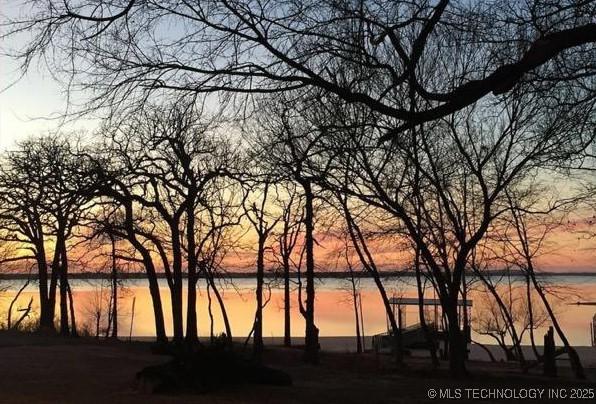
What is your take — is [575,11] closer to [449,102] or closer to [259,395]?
[449,102]

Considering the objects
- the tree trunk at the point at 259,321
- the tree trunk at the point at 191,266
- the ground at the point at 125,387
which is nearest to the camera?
the ground at the point at 125,387

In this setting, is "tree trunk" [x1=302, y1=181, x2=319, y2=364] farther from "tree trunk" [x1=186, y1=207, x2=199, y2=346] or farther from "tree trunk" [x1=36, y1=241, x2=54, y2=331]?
"tree trunk" [x1=36, y1=241, x2=54, y2=331]

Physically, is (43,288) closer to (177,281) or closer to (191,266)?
(177,281)

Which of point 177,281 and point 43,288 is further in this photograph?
point 43,288

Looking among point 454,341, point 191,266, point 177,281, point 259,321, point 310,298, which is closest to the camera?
point 454,341

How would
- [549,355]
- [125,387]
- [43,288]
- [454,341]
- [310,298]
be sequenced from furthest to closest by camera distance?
[43,288]
[549,355]
[310,298]
[454,341]
[125,387]

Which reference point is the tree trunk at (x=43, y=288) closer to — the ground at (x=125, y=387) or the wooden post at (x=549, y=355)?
the ground at (x=125, y=387)

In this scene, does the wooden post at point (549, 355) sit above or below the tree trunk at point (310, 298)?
below

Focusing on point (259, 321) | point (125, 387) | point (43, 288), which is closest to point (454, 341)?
point (259, 321)

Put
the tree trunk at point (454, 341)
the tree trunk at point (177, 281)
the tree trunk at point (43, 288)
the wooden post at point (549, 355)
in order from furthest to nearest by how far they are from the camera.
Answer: the tree trunk at point (43, 288)
the tree trunk at point (177, 281)
the wooden post at point (549, 355)
the tree trunk at point (454, 341)

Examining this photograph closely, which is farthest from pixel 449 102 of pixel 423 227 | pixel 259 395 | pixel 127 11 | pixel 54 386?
pixel 423 227

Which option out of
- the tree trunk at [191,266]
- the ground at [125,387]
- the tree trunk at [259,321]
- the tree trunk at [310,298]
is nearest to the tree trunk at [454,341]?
the ground at [125,387]

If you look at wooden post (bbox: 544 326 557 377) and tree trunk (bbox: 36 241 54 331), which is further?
tree trunk (bbox: 36 241 54 331)

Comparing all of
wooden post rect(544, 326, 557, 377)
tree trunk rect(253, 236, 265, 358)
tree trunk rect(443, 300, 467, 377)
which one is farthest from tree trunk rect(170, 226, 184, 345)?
wooden post rect(544, 326, 557, 377)
